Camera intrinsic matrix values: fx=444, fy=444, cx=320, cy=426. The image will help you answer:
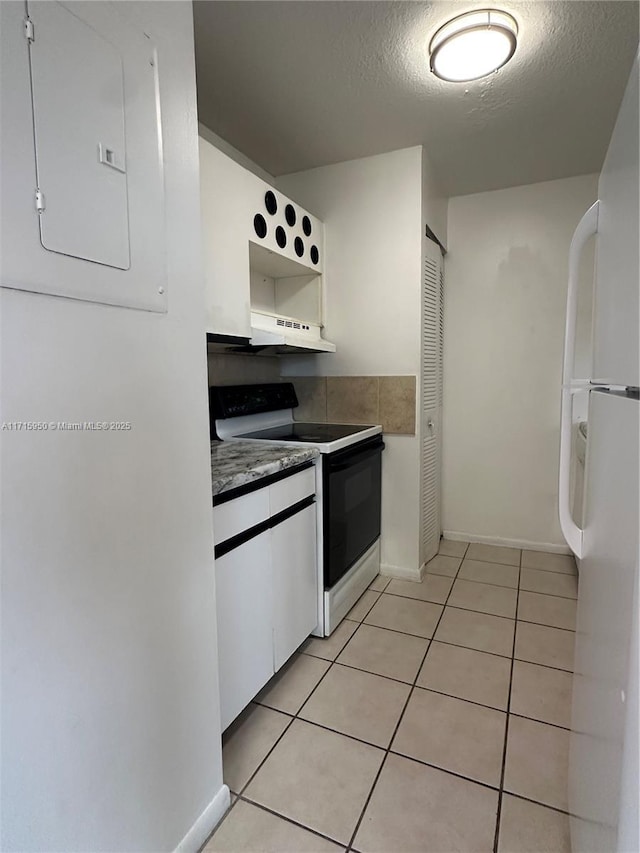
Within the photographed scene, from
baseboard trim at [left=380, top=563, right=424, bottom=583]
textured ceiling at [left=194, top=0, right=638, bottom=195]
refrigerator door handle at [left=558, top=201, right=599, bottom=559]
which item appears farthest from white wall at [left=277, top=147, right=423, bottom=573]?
refrigerator door handle at [left=558, top=201, right=599, bottom=559]

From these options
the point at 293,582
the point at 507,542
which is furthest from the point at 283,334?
the point at 507,542

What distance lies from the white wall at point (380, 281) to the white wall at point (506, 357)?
2.54 ft

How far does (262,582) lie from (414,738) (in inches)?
28.8

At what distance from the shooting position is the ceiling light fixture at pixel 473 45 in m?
1.48

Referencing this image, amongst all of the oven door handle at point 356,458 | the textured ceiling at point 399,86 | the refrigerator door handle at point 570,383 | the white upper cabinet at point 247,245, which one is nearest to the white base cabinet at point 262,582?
the oven door handle at point 356,458

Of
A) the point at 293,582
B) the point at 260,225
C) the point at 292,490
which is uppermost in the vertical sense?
the point at 260,225

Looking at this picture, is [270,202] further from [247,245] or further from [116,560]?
[116,560]

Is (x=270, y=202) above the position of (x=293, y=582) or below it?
above

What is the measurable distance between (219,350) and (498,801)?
208 centimetres

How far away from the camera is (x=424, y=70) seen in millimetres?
1745

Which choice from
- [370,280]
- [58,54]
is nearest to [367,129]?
[370,280]

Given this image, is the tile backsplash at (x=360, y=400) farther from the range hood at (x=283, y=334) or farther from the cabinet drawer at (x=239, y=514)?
the cabinet drawer at (x=239, y=514)

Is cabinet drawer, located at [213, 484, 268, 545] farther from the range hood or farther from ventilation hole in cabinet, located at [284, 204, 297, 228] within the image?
ventilation hole in cabinet, located at [284, 204, 297, 228]

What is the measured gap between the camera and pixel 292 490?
1.77m
